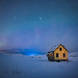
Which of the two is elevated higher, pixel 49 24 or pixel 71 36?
pixel 49 24

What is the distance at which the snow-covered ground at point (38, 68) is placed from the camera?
7.25ft

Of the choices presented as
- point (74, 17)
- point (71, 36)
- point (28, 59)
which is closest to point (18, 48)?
point (28, 59)

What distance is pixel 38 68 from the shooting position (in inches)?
88.3

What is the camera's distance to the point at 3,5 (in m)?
2.39

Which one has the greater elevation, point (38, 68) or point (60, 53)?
point (60, 53)

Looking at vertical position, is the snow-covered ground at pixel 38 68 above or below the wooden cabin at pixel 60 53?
below

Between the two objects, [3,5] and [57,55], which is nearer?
[57,55]

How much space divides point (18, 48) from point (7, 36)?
257 millimetres

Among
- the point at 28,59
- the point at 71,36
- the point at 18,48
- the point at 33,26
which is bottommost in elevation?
the point at 28,59

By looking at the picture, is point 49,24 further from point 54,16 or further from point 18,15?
point 18,15

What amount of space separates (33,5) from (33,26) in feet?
1.10

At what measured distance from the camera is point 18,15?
2363 millimetres

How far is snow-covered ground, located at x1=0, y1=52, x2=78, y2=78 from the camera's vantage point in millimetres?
2211

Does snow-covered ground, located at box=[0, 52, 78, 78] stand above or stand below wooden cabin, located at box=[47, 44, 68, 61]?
below
